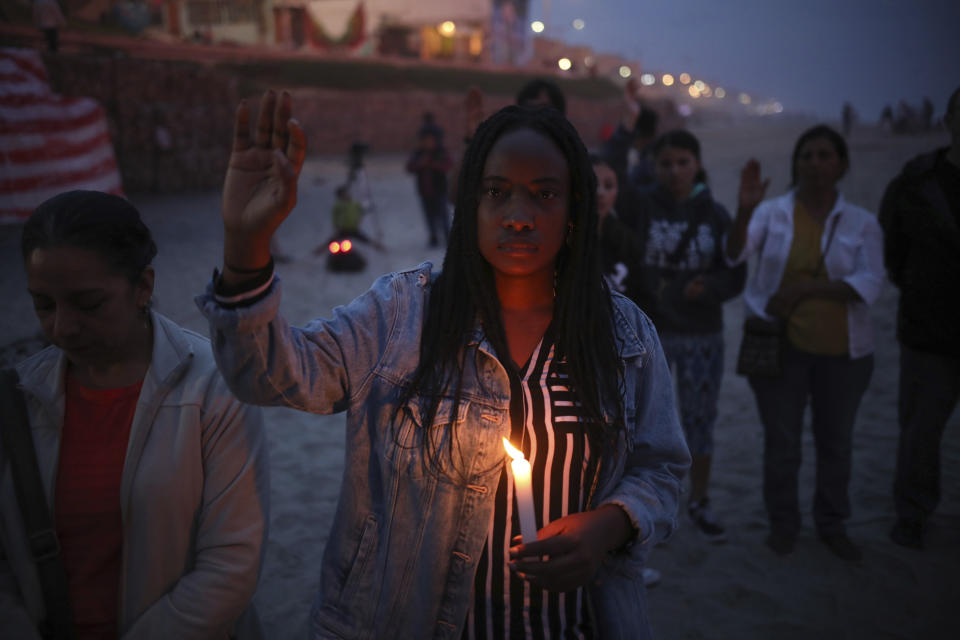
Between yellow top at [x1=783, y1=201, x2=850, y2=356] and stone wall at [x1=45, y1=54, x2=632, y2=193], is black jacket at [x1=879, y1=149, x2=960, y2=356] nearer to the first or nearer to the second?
yellow top at [x1=783, y1=201, x2=850, y2=356]

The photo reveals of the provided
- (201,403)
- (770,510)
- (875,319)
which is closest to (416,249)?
(875,319)

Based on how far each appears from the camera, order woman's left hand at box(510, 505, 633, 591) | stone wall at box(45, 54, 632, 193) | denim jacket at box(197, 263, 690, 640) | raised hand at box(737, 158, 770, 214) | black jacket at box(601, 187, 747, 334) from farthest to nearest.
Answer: stone wall at box(45, 54, 632, 193), black jacket at box(601, 187, 747, 334), raised hand at box(737, 158, 770, 214), denim jacket at box(197, 263, 690, 640), woman's left hand at box(510, 505, 633, 591)

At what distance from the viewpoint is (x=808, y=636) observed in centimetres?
306

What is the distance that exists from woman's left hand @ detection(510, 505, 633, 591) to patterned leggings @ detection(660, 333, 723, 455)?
2.40 metres

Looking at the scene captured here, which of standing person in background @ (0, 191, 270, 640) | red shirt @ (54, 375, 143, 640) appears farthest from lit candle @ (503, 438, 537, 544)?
red shirt @ (54, 375, 143, 640)

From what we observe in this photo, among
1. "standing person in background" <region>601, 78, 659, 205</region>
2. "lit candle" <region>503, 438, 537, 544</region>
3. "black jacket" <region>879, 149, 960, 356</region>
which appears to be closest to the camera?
"lit candle" <region>503, 438, 537, 544</region>

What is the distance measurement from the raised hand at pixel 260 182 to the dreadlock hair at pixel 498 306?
48 cm

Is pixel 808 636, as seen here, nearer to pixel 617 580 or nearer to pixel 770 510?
pixel 770 510

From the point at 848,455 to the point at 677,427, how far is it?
259 cm

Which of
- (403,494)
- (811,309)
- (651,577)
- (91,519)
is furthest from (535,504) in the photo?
(811,309)

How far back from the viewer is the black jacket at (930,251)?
11.2 ft

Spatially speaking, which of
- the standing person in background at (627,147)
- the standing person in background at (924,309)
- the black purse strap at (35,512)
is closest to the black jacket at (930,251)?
the standing person in background at (924,309)

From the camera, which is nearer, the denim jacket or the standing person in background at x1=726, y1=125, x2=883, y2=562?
the denim jacket

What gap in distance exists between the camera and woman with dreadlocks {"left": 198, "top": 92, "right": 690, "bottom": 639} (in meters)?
1.48
